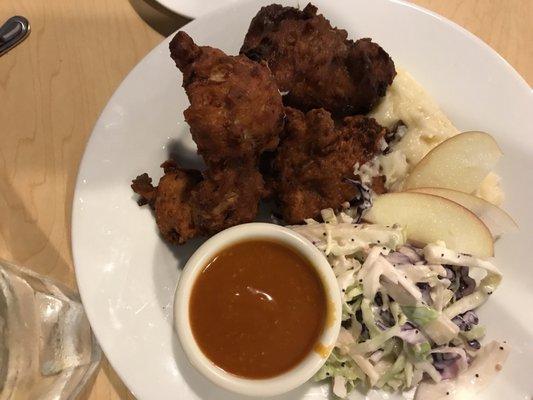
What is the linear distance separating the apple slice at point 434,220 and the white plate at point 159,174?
0.51ft

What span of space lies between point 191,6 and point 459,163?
1.31 metres

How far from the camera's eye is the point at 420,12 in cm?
235

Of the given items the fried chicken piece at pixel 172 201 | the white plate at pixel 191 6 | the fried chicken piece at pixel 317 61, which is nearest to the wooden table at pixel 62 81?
the white plate at pixel 191 6

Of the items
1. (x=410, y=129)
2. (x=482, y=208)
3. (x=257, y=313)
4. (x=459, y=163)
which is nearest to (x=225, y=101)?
(x=257, y=313)

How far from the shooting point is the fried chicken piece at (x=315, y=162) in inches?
82.0

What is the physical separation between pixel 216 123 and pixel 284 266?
0.53 meters

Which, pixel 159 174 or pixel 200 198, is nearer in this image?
pixel 200 198

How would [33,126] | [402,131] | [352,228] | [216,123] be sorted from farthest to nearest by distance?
[33,126] → [402,131] → [352,228] → [216,123]

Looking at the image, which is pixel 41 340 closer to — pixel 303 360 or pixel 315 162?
pixel 303 360

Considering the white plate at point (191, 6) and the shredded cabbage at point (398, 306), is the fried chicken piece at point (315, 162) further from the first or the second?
the white plate at point (191, 6)

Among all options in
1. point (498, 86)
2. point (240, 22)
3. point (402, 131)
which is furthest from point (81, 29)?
point (498, 86)

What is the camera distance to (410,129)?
2.24 m

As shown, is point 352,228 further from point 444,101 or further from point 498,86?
point 498,86

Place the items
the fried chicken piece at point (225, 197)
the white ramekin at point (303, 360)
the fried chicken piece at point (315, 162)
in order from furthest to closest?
the fried chicken piece at point (315, 162), the fried chicken piece at point (225, 197), the white ramekin at point (303, 360)
